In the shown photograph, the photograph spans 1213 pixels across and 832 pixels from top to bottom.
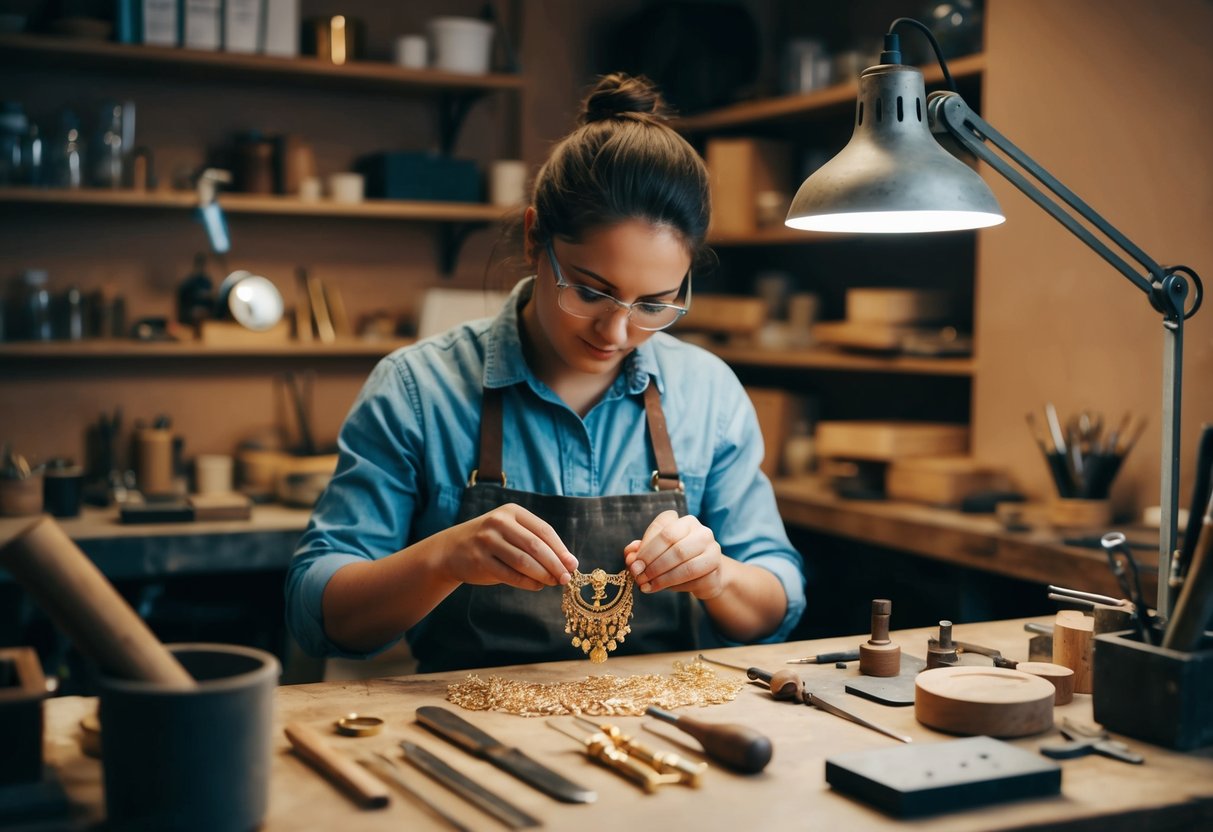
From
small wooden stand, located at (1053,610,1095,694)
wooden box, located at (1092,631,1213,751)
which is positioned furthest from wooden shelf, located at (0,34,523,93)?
wooden box, located at (1092,631,1213,751)

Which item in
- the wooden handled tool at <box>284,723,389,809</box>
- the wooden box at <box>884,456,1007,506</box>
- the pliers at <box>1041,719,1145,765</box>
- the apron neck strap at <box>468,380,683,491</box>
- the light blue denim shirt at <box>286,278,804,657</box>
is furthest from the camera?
the wooden box at <box>884,456,1007,506</box>

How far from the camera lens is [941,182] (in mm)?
1630

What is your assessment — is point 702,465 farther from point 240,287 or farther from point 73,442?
point 73,442

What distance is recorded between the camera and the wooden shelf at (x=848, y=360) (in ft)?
12.3

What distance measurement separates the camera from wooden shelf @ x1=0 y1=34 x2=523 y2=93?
155 inches

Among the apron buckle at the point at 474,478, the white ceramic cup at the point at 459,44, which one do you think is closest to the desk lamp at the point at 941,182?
the apron buckle at the point at 474,478

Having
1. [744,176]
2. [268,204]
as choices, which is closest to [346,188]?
[268,204]

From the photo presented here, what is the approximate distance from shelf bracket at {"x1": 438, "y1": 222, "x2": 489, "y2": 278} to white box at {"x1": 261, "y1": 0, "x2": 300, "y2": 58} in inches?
35.1

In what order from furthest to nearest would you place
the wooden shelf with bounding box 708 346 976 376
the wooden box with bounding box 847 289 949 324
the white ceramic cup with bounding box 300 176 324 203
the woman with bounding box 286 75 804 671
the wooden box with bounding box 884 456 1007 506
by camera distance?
the white ceramic cup with bounding box 300 176 324 203 < the wooden box with bounding box 847 289 949 324 < the wooden shelf with bounding box 708 346 976 376 < the wooden box with bounding box 884 456 1007 506 < the woman with bounding box 286 75 804 671

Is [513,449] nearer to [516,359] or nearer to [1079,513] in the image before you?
[516,359]

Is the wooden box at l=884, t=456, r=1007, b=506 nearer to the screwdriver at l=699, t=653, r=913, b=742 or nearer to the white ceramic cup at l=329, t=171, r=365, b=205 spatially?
the screwdriver at l=699, t=653, r=913, b=742

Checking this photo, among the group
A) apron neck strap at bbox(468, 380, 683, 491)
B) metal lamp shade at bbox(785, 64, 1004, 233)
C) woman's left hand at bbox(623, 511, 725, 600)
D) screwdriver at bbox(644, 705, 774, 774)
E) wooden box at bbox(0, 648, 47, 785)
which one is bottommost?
screwdriver at bbox(644, 705, 774, 774)

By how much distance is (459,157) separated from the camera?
494 centimetres

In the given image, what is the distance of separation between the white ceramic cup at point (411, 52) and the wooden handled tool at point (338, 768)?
3.45 metres
